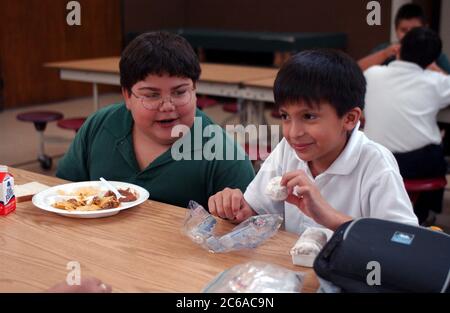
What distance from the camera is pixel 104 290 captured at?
1.11 metres

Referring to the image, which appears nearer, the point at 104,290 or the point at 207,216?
the point at 104,290

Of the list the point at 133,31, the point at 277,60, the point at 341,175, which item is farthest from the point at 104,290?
the point at 133,31

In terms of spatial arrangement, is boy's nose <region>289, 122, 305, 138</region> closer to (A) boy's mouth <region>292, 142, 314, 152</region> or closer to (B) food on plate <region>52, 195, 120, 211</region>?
(A) boy's mouth <region>292, 142, 314, 152</region>

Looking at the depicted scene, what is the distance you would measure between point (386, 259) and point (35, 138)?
5352mm

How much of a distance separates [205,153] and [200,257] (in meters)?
0.59

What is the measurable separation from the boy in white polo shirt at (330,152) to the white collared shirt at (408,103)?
1.78 metres

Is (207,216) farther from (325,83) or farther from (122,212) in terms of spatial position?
(325,83)

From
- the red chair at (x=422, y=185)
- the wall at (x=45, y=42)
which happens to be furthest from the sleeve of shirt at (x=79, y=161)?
the wall at (x=45, y=42)

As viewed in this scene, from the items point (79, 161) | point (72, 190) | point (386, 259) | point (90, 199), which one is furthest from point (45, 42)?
point (386, 259)

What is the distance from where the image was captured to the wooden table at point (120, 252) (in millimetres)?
1172

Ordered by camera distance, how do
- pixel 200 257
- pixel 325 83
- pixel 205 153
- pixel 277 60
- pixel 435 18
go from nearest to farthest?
1. pixel 200 257
2. pixel 325 83
3. pixel 205 153
4. pixel 435 18
5. pixel 277 60

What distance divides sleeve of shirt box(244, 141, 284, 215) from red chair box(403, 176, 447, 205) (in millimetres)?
1517

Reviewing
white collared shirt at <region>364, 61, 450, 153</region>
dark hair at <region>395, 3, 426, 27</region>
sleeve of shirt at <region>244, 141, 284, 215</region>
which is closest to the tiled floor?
white collared shirt at <region>364, 61, 450, 153</region>

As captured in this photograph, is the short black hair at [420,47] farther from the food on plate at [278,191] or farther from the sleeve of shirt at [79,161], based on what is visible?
the food on plate at [278,191]
